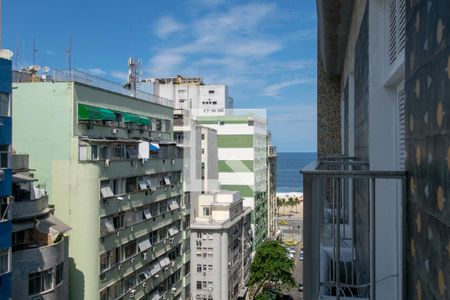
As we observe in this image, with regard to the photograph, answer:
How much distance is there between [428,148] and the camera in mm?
1652

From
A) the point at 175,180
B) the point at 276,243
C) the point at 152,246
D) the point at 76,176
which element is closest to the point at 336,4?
the point at 76,176

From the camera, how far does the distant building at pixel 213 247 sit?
2355cm

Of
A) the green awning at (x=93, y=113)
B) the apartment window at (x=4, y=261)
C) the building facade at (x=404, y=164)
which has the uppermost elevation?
the green awning at (x=93, y=113)

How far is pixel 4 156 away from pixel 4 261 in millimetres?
1906

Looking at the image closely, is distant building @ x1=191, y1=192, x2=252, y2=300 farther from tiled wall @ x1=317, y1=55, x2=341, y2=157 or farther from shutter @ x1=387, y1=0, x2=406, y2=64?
shutter @ x1=387, y1=0, x2=406, y2=64

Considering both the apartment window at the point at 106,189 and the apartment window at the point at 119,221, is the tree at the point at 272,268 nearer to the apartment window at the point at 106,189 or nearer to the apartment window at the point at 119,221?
the apartment window at the point at 119,221

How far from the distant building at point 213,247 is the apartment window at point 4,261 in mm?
14996

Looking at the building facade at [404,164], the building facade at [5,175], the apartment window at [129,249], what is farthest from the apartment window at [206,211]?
the building facade at [404,164]

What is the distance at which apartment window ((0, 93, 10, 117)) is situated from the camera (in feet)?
28.1

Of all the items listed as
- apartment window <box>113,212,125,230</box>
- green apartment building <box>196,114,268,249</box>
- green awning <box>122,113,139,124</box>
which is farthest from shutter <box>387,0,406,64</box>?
green apartment building <box>196,114,268,249</box>

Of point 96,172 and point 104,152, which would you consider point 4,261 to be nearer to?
point 96,172

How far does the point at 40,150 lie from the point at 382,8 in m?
10.9

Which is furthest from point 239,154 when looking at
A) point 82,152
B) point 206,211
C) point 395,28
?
point 395,28

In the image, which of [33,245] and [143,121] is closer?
[33,245]
